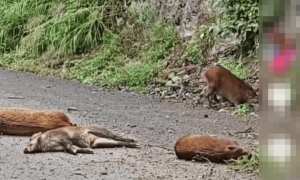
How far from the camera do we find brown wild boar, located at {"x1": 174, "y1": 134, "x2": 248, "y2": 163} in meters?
3.61

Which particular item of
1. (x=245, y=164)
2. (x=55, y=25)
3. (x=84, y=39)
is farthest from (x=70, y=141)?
(x=55, y=25)

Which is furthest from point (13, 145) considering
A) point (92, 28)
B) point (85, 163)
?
point (92, 28)

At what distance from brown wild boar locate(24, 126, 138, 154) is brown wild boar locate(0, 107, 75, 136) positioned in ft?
0.78

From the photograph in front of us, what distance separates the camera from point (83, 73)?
988 cm

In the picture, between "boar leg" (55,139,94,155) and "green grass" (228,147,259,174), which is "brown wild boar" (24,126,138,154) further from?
"green grass" (228,147,259,174)

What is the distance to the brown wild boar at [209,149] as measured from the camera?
3.61 metres

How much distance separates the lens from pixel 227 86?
6.87 metres

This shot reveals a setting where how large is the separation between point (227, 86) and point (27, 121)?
320cm

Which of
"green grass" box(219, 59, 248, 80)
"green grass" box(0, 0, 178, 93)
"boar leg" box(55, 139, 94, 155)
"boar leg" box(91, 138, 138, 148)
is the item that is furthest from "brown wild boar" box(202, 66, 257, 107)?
"boar leg" box(55, 139, 94, 155)

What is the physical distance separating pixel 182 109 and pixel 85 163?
3287mm

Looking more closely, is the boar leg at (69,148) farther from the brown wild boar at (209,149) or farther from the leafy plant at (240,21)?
the leafy plant at (240,21)

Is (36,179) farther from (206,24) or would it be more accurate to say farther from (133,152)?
(206,24)

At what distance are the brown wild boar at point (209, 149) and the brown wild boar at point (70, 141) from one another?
706 millimetres

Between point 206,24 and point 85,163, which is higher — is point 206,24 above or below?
above
